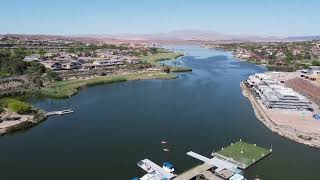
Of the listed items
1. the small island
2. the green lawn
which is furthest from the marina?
the small island

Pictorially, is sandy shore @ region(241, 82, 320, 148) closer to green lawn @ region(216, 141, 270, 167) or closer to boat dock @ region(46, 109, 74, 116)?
green lawn @ region(216, 141, 270, 167)

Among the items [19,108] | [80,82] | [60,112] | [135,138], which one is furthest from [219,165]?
[80,82]

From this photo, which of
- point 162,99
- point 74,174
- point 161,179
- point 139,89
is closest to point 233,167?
point 161,179

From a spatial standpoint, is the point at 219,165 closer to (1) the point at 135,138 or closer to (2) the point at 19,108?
(1) the point at 135,138

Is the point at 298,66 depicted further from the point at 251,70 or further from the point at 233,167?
the point at 233,167

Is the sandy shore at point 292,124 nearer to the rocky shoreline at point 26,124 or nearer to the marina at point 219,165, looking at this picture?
the marina at point 219,165

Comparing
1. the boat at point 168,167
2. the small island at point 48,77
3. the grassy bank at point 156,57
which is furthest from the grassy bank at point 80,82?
the boat at point 168,167
